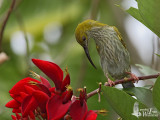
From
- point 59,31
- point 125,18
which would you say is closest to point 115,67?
point 125,18

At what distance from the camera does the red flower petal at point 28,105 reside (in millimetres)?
1467

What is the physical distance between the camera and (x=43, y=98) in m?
1.48

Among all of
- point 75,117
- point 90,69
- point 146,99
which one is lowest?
point 90,69

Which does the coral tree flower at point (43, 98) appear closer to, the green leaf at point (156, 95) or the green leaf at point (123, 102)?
the green leaf at point (123, 102)

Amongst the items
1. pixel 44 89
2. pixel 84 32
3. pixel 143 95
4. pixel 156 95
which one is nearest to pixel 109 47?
pixel 84 32

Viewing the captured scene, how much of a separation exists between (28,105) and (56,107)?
121 millimetres

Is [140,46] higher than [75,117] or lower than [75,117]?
lower

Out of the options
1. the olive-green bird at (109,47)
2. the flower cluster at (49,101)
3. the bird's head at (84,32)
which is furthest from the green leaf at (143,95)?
the bird's head at (84,32)

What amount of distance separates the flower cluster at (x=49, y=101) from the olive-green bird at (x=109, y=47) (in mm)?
1649

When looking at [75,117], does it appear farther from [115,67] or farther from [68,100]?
[115,67]

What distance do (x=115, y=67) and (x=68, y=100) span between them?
1952 millimetres

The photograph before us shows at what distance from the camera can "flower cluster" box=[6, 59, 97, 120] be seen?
1456mm

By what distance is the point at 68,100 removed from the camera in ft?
5.00

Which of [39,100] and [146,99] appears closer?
[39,100]
